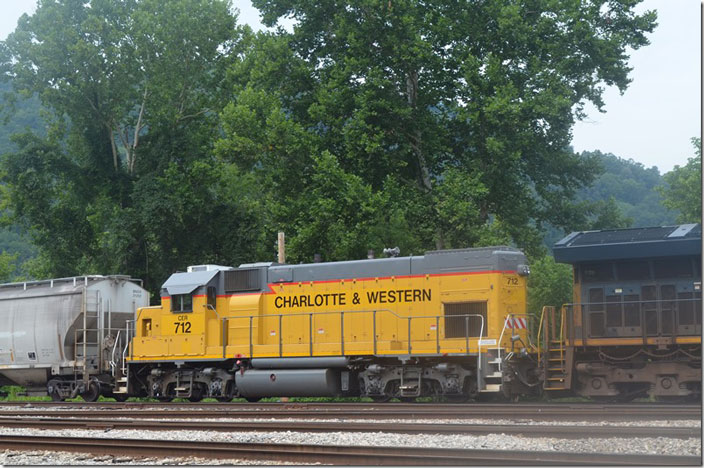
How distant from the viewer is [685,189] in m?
54.9

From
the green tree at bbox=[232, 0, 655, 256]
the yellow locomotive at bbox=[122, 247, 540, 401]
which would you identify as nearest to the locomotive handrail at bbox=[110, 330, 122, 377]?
the yellow locomotive at bbox=[122, 247, 540, 401]

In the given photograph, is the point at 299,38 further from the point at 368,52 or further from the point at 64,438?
the point at 64,438

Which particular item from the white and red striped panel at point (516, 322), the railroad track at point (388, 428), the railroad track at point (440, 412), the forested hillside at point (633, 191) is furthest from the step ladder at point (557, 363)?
the forested hillside at point (633, 191)

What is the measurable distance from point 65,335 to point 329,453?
15.6 metres

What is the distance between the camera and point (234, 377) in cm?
2108

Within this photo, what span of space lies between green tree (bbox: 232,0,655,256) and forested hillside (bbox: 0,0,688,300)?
0.25ft

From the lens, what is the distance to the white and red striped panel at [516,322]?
1834 centimetres

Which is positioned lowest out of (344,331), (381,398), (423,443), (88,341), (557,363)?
(381,398)

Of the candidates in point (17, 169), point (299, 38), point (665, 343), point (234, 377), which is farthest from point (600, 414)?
point (17, 169)

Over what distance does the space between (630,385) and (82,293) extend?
14986 millimetres

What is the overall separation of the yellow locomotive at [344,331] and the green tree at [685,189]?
3245cm

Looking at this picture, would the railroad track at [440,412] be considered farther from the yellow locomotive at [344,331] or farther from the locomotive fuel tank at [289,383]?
the yellow locomotive at [344,331]

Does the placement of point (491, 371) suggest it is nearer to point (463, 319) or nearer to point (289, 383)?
point (463, 319)

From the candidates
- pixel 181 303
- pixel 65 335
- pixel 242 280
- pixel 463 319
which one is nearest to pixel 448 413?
pixel 463 319
